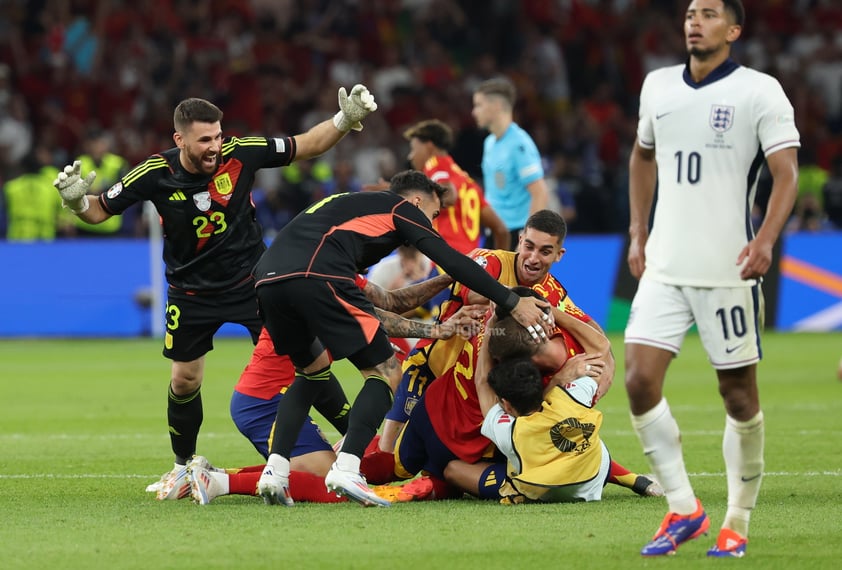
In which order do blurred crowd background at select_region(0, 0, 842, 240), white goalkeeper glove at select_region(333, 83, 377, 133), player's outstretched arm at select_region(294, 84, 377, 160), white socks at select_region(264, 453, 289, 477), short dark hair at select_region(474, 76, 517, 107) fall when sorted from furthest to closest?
1. blurred crowd background at select_region(0, 0, 842, 240)
2. short dark hair at select_region(474, 76, 517, 107)
3. player's outstretched arm at select_region(294, 84, 377, 160)
4. white goalkeeper glove at select_region(333, 83, 377, 133)
5. white socks at select_region(264, 453, 289, 477)

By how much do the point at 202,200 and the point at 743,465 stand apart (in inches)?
134

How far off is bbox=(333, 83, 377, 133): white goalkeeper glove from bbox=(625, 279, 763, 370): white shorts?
261cm

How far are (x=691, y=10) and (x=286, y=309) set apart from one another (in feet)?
7.88

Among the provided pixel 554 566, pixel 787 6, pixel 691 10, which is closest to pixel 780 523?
pixel 554 566

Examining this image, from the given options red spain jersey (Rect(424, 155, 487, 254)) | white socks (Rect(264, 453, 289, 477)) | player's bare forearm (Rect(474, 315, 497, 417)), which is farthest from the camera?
red spain jersey (Rect(424, 155, 487, 254))

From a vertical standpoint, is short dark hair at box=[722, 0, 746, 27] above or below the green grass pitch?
above

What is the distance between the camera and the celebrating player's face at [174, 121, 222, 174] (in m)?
7.42

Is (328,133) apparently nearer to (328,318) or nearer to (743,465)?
(328,318)

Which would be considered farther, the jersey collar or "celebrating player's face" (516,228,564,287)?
"celebrating player's face" (516,228,564,287)

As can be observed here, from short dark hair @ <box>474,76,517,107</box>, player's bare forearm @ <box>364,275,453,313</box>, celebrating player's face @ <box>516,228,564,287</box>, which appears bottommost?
player's bare forearm @ <box>364,275,453,313</box>

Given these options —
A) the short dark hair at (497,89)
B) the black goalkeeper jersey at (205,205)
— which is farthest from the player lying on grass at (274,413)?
the short dark hair at (497,89)

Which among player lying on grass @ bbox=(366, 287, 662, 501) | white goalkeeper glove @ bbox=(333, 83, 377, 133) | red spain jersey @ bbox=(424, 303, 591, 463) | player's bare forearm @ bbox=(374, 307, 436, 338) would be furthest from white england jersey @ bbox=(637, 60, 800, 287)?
white goalkeeper glove @ bbox=(333, 83, 377, 133)

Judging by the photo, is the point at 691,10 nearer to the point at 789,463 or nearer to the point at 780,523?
the point at 780,523

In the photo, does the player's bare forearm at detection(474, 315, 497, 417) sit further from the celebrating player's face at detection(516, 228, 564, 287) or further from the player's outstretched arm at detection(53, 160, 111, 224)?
the player's outstretched arm at detection(53, 160, 111, 224)
